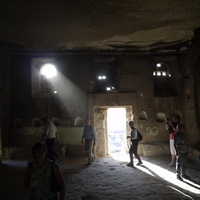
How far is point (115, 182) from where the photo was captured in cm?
574

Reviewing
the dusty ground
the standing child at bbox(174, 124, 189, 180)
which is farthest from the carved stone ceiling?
the dusty ground

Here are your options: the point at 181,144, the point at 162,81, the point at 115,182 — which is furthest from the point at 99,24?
the point at 162,81

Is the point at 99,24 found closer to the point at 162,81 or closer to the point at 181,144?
the point at 181,144

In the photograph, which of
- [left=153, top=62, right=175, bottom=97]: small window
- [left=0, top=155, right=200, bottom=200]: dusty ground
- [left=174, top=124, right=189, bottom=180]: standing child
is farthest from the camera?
[left=153, top=62, right=175, bottom=97]: small window

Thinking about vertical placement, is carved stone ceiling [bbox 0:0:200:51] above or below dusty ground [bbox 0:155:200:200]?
above

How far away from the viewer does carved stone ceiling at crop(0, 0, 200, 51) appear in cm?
582

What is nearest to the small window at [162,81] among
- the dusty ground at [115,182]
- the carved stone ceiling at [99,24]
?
the carved stone ceiling at [99,24]

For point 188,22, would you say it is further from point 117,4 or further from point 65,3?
point 65,3

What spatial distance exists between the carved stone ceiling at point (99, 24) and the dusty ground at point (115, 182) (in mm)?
4980

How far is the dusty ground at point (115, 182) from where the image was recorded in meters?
4.73

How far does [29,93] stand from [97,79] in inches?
139

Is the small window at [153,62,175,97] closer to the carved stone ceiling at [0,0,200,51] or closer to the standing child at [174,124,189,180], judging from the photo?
the carved stone ceiling at [0,0,200,51]

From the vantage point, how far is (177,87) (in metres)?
10.1

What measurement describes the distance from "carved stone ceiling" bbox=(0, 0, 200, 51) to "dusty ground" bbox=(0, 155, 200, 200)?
498cm
